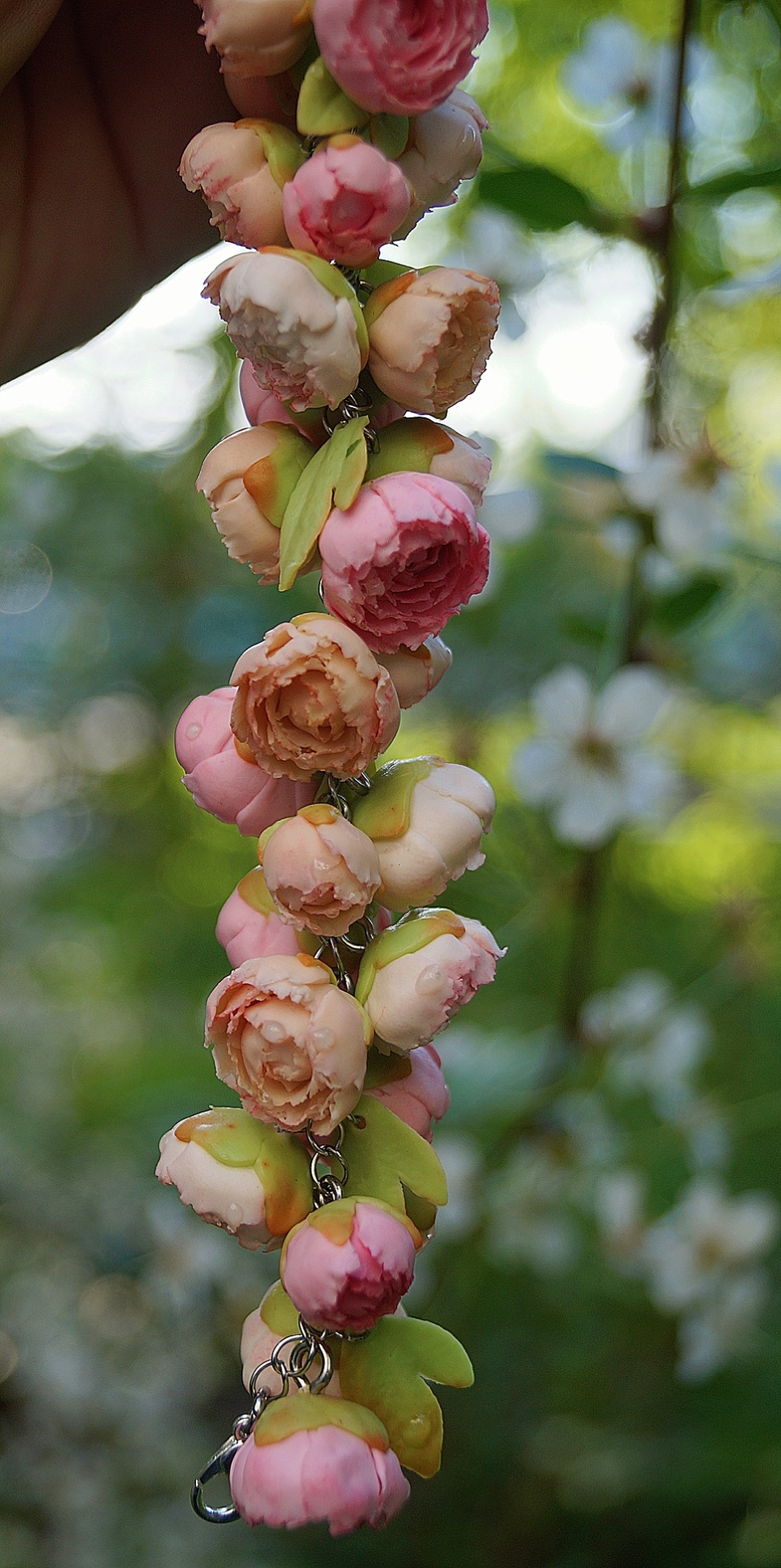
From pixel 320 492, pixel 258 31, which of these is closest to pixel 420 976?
pixel 320 492

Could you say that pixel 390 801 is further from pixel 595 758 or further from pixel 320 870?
pixel 595 758

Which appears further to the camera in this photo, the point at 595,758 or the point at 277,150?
the point at 595,758

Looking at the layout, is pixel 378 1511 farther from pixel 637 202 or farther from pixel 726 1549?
pixel 726 1549

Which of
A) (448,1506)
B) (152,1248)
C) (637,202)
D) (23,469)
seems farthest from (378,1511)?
(23,469)

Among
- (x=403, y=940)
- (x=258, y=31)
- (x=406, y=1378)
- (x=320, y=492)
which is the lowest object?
(x=406, y=1378)

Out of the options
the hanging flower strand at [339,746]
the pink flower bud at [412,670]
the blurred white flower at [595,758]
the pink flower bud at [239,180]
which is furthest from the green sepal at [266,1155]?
the blurred white flower at [595,758]

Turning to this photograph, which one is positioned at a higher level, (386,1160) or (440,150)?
(440,150)

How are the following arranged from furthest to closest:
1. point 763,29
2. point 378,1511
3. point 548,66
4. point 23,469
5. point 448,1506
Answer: point 23,469, point 448,1506, point 548,66, point 763,29, point 378,1511

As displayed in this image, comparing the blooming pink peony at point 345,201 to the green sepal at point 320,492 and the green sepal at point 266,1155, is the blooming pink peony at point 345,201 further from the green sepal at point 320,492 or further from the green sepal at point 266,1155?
the green sepal at point 266,1155

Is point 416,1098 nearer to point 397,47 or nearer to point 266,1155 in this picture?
point 266,1155
